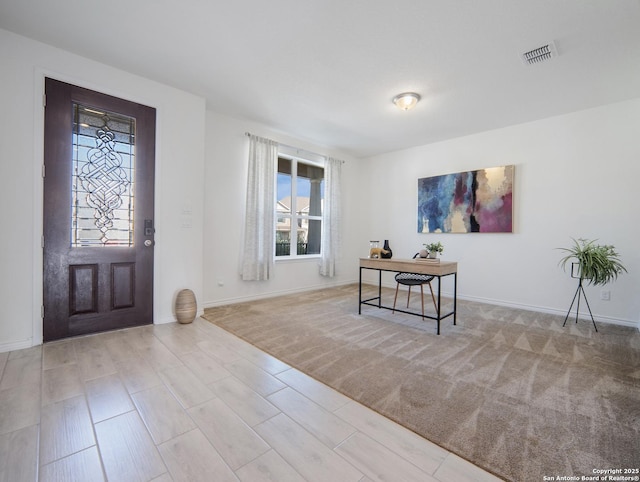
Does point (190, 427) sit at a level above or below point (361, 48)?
below

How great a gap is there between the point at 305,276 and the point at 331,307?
1.27 m

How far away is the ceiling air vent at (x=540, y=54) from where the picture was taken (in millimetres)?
2425

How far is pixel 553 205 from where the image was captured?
389 centimetres

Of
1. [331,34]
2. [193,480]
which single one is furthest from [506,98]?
[193,480]

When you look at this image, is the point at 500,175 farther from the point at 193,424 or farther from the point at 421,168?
the point at 193,424

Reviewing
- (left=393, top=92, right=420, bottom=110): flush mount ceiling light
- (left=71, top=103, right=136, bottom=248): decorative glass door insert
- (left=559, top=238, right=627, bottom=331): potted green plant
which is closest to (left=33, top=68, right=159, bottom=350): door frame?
(left=71, top=103, right=136, bottom=248): decorative glass door insert

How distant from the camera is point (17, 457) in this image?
4.18 feet

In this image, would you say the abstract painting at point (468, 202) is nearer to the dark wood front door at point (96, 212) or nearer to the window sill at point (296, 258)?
the window sill at point (296, 258)

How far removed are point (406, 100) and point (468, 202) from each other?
2187 millimetres

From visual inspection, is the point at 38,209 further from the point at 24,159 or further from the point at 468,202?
the point at 468,202

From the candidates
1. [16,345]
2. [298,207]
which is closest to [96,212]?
[16,345]

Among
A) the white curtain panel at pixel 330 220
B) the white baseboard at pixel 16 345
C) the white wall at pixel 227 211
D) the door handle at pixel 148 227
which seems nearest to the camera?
the white baseboard at pixel 16 345

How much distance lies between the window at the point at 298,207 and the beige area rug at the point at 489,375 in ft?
5.21

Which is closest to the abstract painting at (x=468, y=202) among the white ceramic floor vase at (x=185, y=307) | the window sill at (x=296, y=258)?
the window sill at (x=296, y=258)
